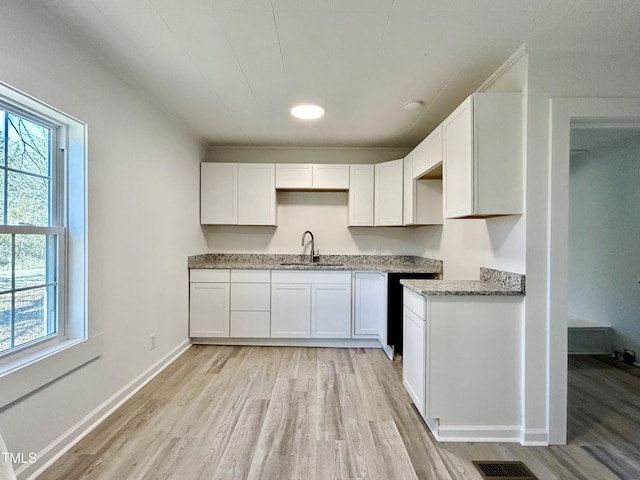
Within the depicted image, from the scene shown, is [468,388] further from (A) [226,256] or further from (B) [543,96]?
(A) [226,256]

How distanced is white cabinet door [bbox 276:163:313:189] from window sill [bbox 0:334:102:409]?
8.07ft

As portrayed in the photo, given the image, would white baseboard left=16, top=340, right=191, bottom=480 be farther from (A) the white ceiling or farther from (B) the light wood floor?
(A) the white ceiling

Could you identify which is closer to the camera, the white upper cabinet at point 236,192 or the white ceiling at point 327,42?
the white ceiling at point 327,42

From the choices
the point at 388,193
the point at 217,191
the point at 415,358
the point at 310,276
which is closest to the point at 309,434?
the point at 415,358

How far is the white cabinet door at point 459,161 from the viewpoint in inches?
75.0

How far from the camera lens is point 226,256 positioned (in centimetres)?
408

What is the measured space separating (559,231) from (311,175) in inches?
102

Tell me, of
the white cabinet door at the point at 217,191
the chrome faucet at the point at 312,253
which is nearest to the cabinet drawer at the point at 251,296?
the chrome faucet at the point at 312,253

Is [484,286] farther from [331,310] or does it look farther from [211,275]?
[211,275]

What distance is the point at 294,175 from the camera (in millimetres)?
3809

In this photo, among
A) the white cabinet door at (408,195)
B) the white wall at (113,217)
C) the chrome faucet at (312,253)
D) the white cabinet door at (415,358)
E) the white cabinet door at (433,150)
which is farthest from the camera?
the chrome faucet at (312,253)

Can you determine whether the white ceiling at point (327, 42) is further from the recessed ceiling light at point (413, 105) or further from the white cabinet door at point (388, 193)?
the white cabinet door at point (388, 193)

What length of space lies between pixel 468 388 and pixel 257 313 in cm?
227

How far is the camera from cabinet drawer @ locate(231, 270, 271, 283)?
138 inches
